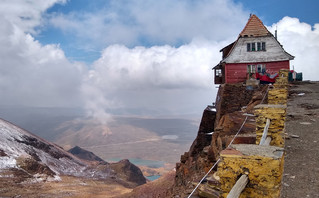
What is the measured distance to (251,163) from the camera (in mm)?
3391

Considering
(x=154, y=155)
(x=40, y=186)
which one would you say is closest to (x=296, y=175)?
(x=40, y=186)

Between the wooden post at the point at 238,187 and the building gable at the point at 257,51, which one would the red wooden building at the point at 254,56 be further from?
the wooden post at the point at 238,187

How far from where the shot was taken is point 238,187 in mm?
3014

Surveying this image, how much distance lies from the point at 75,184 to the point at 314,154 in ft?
146

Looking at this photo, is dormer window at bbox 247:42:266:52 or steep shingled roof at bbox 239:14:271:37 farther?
steep shingled roof at bbox 239:14:271:37

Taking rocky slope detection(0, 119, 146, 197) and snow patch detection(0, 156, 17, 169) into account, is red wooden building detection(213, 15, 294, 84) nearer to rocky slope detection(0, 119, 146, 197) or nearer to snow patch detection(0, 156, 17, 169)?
rocky slope detection(0, 119, 146, 197)

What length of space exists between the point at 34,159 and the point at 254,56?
162 ft

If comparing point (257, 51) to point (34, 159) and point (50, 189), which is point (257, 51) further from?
point (34, 159)

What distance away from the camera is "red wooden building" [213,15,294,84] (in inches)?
999

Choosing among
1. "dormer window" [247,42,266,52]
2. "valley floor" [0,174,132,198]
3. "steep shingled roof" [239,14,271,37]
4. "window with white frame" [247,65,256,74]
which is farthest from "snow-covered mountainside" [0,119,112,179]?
"steep shingled roof" [239,14,271,37]

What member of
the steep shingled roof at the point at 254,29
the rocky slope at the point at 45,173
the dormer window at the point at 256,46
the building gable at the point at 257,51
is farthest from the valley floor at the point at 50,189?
the steep shingled roof at the point at 254,29

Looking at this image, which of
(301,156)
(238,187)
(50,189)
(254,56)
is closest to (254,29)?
(254,56)

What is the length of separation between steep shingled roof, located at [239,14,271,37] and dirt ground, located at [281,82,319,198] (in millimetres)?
18566

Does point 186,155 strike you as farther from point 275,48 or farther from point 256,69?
point 275,48
